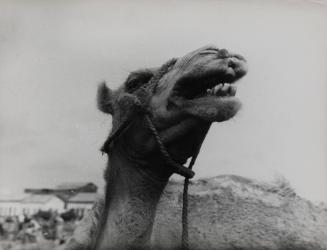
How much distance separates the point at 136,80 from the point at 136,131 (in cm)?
19

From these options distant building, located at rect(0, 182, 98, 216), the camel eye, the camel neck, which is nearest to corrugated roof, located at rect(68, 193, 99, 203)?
distant building, located at rect(0, 182, 98, 216)

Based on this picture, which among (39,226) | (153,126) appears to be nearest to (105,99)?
(153,126)

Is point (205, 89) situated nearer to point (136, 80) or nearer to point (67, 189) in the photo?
point (136, 80)

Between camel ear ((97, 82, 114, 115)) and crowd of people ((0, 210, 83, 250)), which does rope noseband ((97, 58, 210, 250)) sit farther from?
crowd of people ((0, 210, 83, 250))

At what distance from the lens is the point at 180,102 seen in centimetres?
194

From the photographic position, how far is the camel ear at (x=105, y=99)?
2.21 meters

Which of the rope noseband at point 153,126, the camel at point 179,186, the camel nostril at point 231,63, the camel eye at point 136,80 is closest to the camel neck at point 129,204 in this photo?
the camel at point 179,186

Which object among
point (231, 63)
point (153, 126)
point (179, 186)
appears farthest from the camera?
point (179, 186)

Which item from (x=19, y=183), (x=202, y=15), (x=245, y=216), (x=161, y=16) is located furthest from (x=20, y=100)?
(x=245, y=216)

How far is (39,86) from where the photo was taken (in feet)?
8.00

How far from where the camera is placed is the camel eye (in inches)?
82.4

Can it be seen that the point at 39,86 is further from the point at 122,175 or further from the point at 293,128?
the point at 293,128

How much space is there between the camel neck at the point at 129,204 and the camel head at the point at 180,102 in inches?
2.2

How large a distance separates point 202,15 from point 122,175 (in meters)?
0.84
